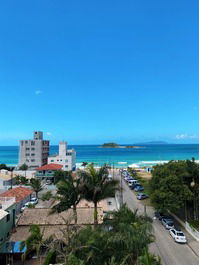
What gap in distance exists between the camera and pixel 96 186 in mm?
15445

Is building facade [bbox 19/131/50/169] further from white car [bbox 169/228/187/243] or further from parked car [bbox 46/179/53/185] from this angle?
white car [bbox 169/228/187/243]

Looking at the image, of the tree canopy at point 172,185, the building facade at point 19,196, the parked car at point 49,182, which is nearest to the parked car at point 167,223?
the tree canopy at point 172,185

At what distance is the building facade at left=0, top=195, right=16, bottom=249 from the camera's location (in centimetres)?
1746

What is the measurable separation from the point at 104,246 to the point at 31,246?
6.61 m

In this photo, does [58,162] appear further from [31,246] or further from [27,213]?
[31,246]

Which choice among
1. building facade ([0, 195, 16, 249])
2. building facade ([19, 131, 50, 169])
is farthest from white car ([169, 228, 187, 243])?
building facade ([19, 131, 50, 169])

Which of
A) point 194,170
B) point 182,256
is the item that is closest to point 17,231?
point 182,256

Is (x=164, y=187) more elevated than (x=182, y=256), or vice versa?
(x=164, y=187)

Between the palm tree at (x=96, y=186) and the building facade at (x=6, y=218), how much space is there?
8.16 m

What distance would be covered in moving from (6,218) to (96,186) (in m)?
9.65

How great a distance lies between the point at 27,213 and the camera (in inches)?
810

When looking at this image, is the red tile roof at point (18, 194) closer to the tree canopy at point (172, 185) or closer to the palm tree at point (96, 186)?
the palm tree at point (96, 186)

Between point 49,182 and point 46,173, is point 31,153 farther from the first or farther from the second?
point 49,182

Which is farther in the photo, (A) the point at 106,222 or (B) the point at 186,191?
(B) the point at 186,191
